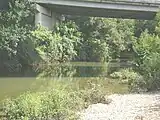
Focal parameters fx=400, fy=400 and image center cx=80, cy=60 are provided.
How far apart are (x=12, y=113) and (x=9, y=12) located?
23517 mm

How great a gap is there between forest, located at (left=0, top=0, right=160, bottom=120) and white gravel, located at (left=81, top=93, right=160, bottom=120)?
3156mm

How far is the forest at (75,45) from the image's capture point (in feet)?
67.7

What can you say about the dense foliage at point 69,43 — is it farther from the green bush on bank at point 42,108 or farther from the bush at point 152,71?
the green bush on bank at point 42,108

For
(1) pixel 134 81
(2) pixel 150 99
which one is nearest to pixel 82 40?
(1) pixel 134 81

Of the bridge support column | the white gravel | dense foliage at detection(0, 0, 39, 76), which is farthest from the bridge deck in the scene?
the white gravel

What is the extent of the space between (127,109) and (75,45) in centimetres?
3297

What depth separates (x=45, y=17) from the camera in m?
43.5

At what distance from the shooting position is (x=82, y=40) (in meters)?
50.2

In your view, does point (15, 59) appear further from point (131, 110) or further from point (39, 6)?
point (131, 110)

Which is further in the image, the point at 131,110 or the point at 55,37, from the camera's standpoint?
the point at 55,37

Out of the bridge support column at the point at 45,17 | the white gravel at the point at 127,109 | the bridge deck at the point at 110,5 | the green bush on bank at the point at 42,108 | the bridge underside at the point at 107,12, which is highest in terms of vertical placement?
the bridge deck at the point at 110,5

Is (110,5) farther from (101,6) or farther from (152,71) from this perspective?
(152,71)

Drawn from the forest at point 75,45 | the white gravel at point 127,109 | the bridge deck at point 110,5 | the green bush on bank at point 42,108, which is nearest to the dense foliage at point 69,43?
the forest at point 75,45

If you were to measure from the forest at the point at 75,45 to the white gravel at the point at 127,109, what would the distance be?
316cm
